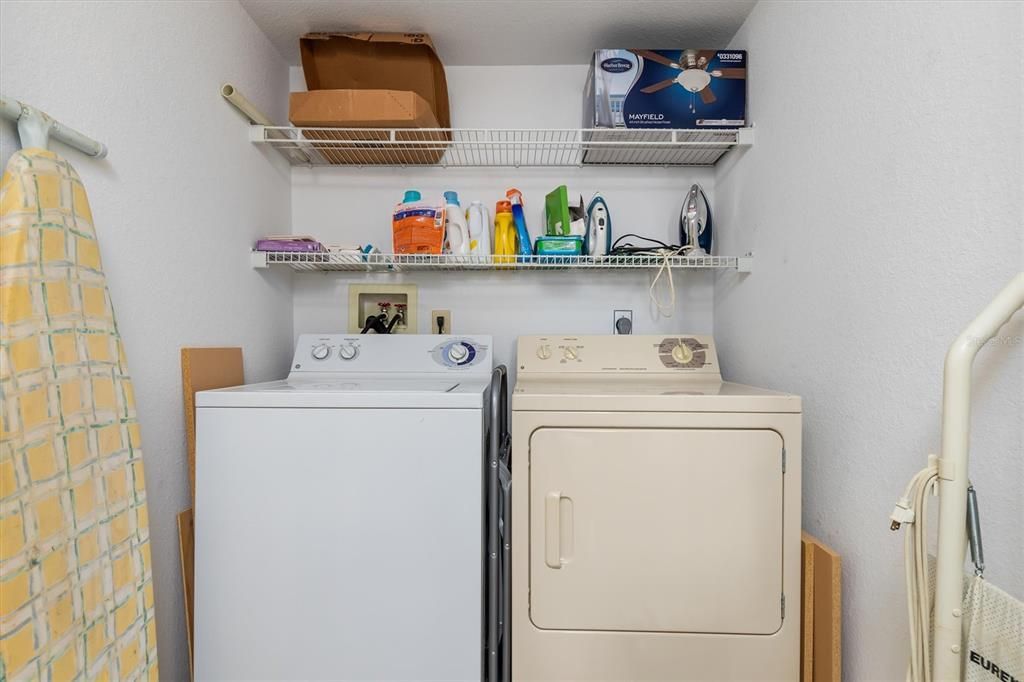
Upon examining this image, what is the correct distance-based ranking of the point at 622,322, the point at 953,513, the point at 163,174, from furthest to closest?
the point at 622,322, the point at 163,174, the point at 953,513

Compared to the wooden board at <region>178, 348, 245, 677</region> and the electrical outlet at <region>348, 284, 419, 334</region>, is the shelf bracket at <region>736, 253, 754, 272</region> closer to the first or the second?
the electrical outlet at <region>348, 284, 419, 334</region>

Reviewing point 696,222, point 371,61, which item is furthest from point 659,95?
point 371,61

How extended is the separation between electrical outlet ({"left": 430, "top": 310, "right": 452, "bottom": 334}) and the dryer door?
3.01ft

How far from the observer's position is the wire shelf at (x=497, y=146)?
1795mm

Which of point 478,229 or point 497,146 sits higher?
point 497,146

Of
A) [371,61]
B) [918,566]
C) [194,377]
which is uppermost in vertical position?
[371,61]

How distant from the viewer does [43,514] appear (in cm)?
90

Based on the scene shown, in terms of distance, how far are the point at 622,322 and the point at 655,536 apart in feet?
3.26

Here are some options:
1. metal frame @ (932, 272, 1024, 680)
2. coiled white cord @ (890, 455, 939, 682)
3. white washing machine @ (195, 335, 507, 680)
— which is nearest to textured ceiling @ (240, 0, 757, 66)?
white washing machine @ (195, 335, 507, 680)

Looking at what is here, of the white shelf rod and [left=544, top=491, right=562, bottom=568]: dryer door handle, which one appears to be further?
[left=544, top=491, right=562, bottom=568]: dryer door handle

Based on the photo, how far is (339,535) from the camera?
1297mm

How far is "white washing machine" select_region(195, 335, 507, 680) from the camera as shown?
4.23 feet

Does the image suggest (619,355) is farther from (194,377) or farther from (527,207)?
(194,377)

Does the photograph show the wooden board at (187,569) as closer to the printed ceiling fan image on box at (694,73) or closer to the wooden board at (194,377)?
the wooden board at (194,377)
